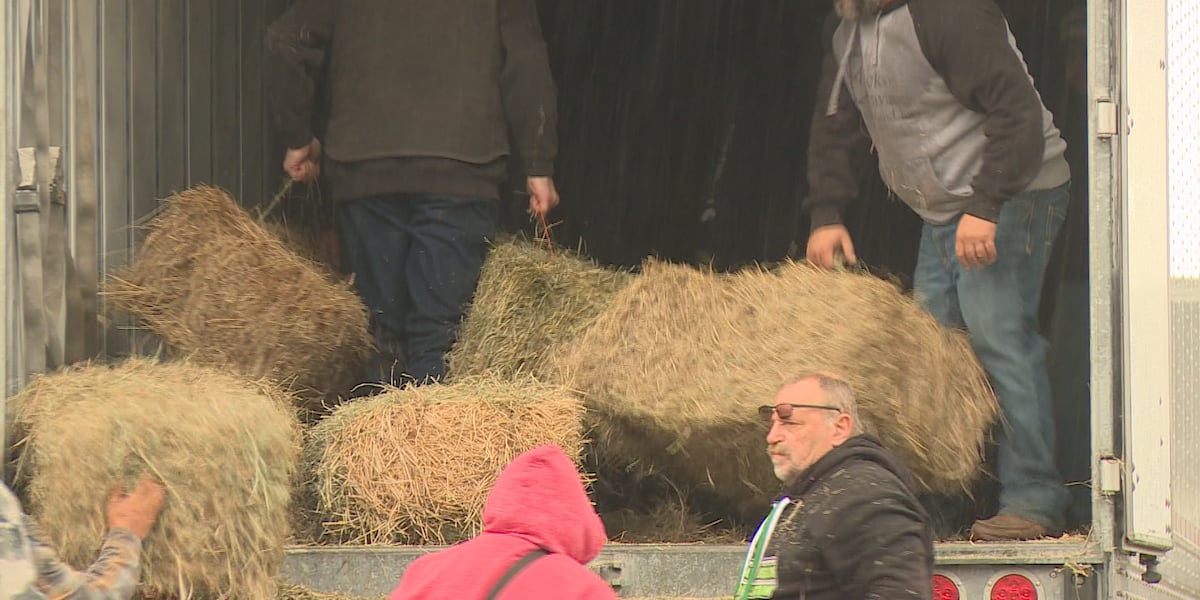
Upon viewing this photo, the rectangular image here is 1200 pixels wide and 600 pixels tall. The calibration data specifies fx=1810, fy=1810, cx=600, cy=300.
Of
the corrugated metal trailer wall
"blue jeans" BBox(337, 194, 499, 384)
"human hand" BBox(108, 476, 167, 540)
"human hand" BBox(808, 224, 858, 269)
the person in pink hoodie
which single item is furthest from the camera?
"blue jeans" BBox(337, 194, 499, 384)

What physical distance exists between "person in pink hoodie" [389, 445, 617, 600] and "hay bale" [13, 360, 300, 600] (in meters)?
1.14

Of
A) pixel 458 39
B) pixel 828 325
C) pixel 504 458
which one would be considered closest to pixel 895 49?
pixel 828 325

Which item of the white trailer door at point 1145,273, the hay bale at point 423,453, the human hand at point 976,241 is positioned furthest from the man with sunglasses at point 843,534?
the human hand at point 976,241

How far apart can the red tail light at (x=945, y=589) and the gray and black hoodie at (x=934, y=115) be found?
1508 millimetres

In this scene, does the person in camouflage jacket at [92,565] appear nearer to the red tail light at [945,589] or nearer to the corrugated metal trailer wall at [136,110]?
the corrugated metal trailer wall at [136,110]

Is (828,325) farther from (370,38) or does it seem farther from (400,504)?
(370,38)

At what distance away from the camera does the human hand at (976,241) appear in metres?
5.79

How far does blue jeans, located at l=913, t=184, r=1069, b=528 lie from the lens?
5.69m

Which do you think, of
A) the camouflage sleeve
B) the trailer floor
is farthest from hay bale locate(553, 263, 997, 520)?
the camouflage sleeve

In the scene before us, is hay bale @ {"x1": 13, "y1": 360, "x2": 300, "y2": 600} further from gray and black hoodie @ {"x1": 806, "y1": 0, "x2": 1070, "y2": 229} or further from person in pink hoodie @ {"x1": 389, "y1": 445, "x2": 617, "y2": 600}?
gray and black hoodie @ {"x1": 806, "y1": 0, "x2": 1070, "y2": 229}

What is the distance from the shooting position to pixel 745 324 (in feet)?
18.5

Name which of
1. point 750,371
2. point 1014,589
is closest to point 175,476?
point 750,371

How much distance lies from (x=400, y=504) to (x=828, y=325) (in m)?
1.39

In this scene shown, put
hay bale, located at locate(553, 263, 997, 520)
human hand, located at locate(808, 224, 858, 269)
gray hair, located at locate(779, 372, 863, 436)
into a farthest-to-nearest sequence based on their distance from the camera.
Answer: human hand, located at locate(808, 224, 858, 269) → hay bale, located at locate(553, 263, 997, 520) → gray hair, located at locate(779, 372, 863, 436)
